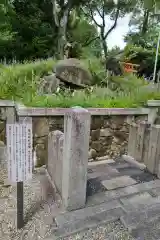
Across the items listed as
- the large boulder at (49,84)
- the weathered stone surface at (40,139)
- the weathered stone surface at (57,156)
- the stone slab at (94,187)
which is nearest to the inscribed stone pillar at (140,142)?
the stone slab at (94,187)

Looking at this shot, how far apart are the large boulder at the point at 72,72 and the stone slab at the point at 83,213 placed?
3.24 metres

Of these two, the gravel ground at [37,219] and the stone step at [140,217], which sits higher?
the stone step at [140,217]

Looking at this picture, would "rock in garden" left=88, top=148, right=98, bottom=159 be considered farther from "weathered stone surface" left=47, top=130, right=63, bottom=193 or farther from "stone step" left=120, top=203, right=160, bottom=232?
"stone step" left=120, top=203, right=160, bottom=232

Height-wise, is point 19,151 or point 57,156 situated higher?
point 19,151

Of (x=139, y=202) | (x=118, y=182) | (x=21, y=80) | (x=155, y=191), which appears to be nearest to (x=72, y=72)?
(x=21, y=80)

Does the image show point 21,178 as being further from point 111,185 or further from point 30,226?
point 111,185

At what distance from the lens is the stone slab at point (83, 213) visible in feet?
5.93

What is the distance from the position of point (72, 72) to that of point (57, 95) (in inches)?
41.3

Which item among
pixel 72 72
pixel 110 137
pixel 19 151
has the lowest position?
pixel 110 137

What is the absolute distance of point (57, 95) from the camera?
384cm

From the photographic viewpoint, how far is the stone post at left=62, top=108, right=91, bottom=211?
181 centimetres

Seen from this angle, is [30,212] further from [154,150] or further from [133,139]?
[133,139]

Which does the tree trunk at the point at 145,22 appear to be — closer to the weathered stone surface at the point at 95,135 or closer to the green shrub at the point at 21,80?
the green shrub at the point at 21,80

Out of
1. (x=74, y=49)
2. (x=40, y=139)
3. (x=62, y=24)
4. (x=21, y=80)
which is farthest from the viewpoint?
(x=62, y=24)
